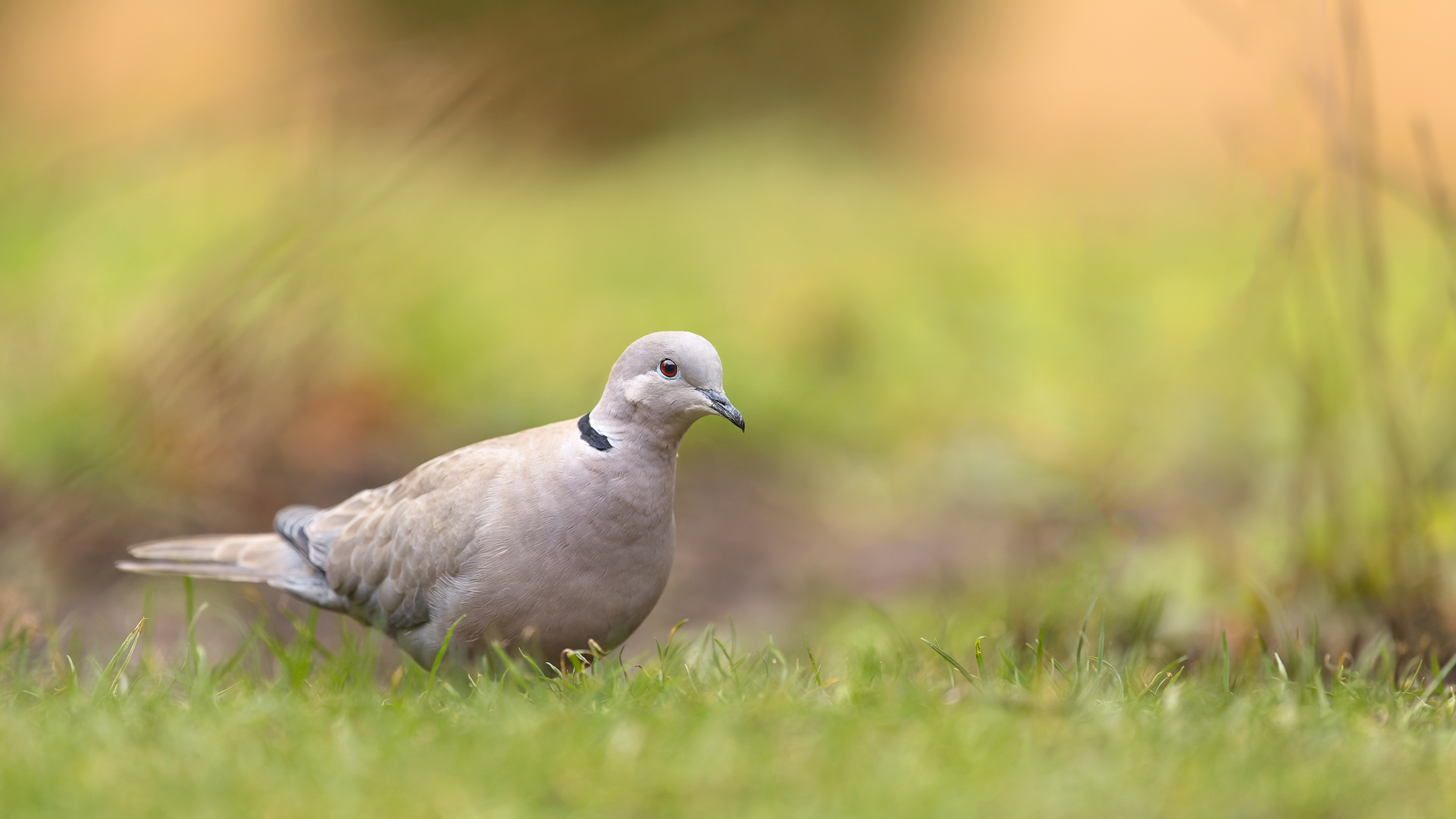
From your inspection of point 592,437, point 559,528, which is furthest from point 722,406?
point 559,528

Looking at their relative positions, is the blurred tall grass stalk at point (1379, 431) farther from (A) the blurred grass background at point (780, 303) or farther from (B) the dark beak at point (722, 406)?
(B) the dark beak at point (722, 406)

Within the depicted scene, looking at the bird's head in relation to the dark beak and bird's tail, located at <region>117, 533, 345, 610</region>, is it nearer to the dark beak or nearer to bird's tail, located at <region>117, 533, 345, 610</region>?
the dark beak

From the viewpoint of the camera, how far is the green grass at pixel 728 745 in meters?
2.34

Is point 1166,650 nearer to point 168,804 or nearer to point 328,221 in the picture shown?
point 168,804

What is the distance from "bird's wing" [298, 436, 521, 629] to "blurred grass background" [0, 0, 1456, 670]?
1422 millimetres

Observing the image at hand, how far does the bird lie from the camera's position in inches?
135

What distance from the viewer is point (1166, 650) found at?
13.3 feet

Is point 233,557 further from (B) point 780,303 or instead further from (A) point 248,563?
(B) point 780,303

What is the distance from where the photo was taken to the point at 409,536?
371cm

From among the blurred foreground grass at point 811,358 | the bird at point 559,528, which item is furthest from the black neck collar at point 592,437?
the blurred foreground grass at point 811,358

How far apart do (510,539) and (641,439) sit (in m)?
0.46

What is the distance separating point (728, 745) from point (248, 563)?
7.75 ft

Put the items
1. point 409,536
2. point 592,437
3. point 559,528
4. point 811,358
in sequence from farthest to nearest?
point 811,358 → point 409,536 → point 592,437 → point 559,528

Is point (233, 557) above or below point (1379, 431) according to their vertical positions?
above
